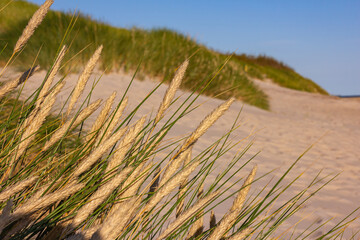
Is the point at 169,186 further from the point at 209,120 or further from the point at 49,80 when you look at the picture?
the point at 49,80

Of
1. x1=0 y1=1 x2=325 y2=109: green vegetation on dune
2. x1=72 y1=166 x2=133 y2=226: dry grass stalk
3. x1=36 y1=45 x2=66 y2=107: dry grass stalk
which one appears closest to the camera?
x1=72 y1=166 x2=133 y2=226: dry grass stalk

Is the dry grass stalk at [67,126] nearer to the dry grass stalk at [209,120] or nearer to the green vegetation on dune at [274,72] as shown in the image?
the dry grass stalk at [209,120]

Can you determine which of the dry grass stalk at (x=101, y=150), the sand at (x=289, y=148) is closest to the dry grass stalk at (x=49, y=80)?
the dry grass stalk at (x=101, y=150)

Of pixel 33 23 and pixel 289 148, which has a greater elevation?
pixel 33 23

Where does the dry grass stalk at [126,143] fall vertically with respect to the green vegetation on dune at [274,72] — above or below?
below

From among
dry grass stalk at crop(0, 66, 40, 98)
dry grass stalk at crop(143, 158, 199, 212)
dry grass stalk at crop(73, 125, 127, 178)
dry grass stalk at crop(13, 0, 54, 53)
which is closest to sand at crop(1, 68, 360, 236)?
dry grass stalk at crop(0, 66, 40, 98)

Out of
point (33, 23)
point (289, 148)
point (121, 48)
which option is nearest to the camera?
point (33, 23)

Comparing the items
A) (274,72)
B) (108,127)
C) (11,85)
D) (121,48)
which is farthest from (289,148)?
(274,72)

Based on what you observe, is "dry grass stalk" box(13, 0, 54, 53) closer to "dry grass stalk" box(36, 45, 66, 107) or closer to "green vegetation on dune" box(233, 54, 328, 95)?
"dry grass stalk" box(36, 45, 66, 107)

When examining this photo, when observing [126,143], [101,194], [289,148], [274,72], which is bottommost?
[289,148]

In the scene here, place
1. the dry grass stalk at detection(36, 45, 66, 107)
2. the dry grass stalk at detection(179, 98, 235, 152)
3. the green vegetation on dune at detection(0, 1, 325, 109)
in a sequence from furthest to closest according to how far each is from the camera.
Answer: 1. the green vegetation on dune at detection(0, 1, 325, 109)
2. the dry grass stalk at detection(36, 45, 66, 107)
3. the dry grass stalk at detection(179, 98, 235, 152)

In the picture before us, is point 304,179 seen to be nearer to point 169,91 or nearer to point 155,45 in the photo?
Answer: point 169,91

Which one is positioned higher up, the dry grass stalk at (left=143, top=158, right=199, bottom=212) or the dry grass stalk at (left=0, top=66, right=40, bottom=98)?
the dry grass stalk at (left=0, top=66, right=40, bottom=98)

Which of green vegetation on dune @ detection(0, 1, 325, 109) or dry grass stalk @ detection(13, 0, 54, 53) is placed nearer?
dry grass stalk @ detection(13, 0, 54, 53)
